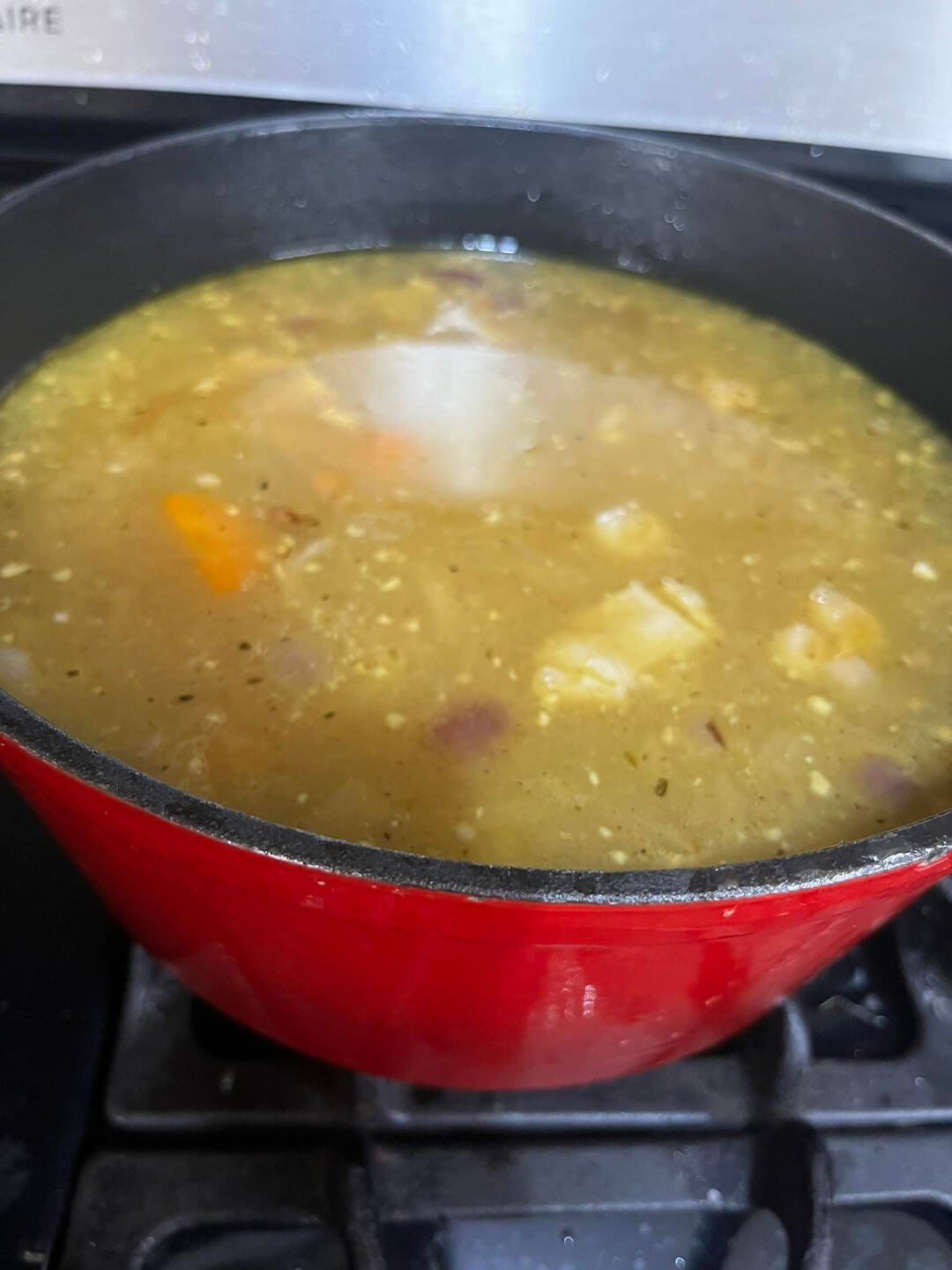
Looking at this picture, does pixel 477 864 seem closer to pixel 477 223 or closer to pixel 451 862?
pixel 451 862

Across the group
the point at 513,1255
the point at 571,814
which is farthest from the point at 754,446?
the point at 513,1255

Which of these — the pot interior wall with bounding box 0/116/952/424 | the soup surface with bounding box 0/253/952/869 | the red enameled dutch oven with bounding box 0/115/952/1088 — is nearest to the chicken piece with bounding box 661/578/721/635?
the soup surface with bounding box 0/253/952/869

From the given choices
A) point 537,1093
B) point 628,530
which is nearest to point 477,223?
point 628,530

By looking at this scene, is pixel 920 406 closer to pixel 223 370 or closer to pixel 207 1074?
pixel 223 370

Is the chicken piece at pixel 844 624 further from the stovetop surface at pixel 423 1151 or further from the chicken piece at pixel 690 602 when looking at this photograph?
the stovetop surface at pixel 423 1151

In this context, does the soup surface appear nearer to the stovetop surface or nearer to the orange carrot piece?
the orange carrot piece

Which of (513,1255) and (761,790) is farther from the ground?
(761,790)

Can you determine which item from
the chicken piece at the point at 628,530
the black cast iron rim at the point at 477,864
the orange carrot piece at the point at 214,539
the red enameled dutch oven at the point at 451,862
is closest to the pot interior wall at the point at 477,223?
the red enameled dutch oven at the point at 451,862

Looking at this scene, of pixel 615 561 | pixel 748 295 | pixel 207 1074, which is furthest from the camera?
pixel 748 295
